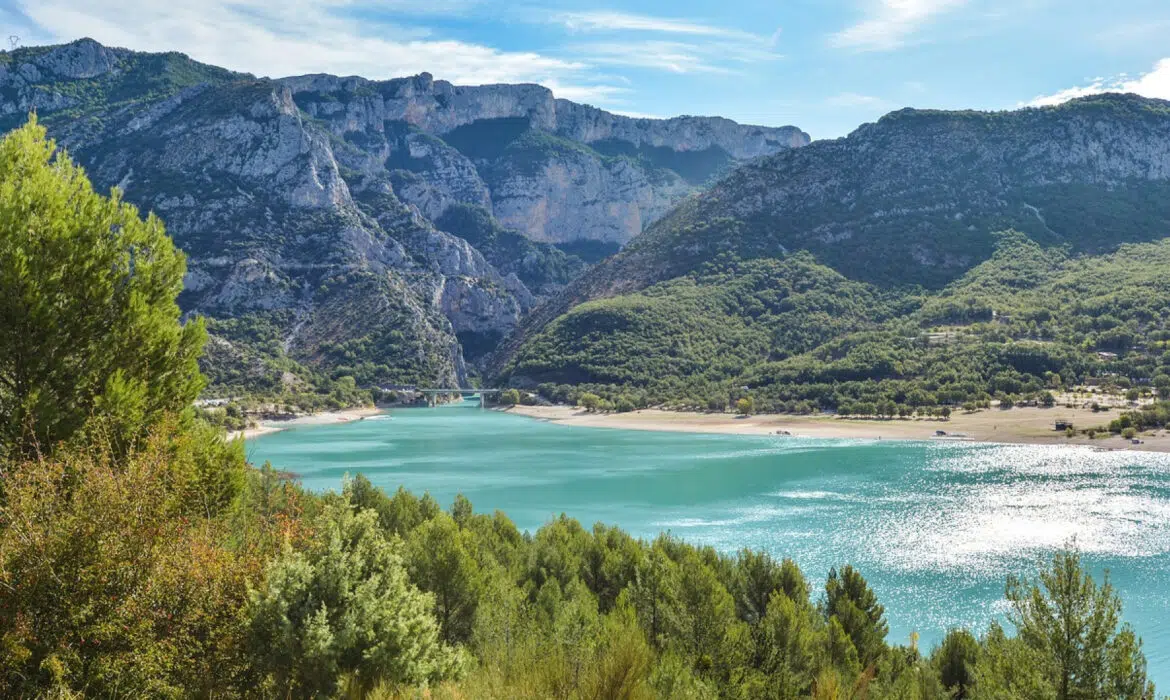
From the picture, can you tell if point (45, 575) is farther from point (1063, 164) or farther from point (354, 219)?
point (1063, 164)

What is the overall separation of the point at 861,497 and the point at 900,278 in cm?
8591

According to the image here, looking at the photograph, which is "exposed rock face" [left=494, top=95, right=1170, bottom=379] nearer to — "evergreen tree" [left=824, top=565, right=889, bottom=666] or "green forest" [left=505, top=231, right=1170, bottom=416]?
"green forest" [left=505, top=231, right=1170, bottom=416]

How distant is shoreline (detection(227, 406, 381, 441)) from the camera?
88.0 m

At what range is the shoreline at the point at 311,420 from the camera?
88000 millimetres

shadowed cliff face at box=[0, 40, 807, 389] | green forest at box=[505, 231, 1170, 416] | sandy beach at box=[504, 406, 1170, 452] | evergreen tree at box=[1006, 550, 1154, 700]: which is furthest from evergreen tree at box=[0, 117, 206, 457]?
shadowed cliff face at box=[0, 40, 807, 389]

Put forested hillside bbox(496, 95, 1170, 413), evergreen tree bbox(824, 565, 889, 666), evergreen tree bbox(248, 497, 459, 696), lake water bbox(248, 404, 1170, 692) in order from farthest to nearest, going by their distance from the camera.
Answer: forested hillside bbox(496, 95, 1170, 413) → lake water bbox(248, 404, 1170, 692) → evergreen tree bbox(824, 565, 889, 666) → evergreen tree bbox(248, 497, 459, 696)

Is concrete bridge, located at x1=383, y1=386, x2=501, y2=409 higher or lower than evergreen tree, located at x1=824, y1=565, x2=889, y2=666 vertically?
lower

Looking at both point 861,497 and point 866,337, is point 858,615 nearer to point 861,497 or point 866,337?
point 861,497

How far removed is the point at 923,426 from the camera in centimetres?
7688

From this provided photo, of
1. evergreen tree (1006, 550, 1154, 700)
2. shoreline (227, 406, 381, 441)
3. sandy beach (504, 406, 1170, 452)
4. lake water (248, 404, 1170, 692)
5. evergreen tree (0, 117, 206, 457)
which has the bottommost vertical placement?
shoreline (227, 406, 381, 441)

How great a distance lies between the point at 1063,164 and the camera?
436ft

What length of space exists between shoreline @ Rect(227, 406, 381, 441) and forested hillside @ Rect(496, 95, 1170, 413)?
29.8 metres

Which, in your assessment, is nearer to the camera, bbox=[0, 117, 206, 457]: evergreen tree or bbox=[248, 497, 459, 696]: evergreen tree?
bbox=[248, 497, 459, 696]: evergreen tree

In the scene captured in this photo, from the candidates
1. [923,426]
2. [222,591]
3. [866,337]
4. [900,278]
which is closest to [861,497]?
[923,426]
